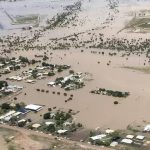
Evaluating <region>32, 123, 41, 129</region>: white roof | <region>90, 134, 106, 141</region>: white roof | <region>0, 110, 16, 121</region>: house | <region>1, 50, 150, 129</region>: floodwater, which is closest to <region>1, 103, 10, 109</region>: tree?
<region>0, 110, 16, 121</region>: house

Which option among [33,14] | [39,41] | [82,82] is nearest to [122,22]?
[39,41]

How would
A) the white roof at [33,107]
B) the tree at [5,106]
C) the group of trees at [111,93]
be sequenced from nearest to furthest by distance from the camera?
the white roof at [33,107] < the tree at [5,106] < the group of trees at [111,93]

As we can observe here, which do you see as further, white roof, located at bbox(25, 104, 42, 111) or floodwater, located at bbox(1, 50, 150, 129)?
white roof, located at bbox(25, 104, 42, 111)

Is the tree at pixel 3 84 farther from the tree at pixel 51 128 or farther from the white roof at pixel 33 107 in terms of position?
the tree at pixel 51 128

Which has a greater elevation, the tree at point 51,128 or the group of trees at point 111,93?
the group of trees at point 111,93

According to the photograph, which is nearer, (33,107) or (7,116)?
(7,116)

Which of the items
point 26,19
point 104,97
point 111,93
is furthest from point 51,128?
point 26,19

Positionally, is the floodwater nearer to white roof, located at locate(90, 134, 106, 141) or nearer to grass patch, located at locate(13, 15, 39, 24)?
white roof, located at locate(90, 134, 106, 141)

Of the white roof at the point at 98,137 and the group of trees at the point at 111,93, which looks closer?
the white roof at the point at 98,137

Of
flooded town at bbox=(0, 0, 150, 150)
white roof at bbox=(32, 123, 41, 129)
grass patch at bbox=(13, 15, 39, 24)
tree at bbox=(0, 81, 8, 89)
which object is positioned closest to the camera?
flooded town at bbox=(0, 0, 150, 150)

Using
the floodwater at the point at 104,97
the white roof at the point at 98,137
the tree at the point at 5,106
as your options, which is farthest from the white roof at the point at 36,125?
the white roof at the point at 98,137

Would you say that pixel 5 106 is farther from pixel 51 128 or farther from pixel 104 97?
pixel 104 97
